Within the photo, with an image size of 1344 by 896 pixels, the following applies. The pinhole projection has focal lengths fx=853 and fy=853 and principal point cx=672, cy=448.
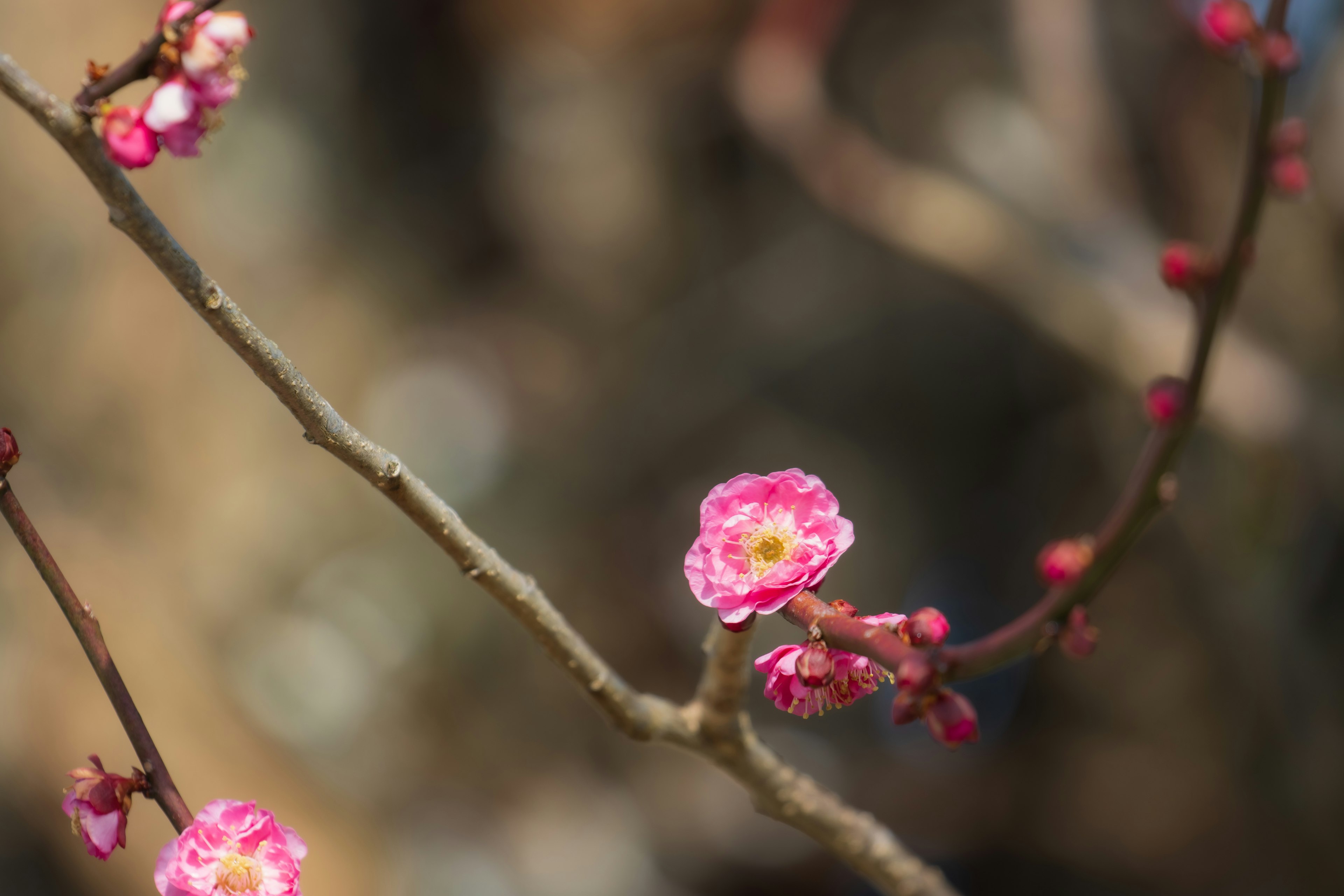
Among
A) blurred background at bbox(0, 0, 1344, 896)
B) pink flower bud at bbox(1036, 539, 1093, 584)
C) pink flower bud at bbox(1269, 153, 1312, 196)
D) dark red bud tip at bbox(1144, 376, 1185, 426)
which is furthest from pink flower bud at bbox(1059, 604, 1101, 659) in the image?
blurred background at bbox(0, 0, 1344, 896)

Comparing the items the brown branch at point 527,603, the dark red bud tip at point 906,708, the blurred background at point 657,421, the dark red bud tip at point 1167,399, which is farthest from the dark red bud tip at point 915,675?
the blurred background at point 657,421

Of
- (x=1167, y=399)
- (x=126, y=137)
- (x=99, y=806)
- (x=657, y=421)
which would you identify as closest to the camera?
(x=126, y=137)

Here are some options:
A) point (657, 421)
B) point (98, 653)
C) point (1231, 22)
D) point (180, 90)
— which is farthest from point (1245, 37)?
point (657, 421)

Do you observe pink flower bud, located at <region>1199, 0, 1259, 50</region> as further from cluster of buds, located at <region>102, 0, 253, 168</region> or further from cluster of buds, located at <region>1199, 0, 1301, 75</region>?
cluster of buds, located at <region>102, 0, 253, 168</region>

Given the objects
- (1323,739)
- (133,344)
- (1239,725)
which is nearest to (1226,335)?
(1323,739)

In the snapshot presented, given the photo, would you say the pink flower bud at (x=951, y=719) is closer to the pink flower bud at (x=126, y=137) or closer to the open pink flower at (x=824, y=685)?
the open pink flower at (x=824, y=685)

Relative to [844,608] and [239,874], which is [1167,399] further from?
[239,874]

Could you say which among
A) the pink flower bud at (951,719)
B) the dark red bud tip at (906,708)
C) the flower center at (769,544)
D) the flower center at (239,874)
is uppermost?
the flower center at (239,874)
